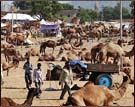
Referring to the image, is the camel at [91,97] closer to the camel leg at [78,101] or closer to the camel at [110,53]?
the camel leg at [78,101]

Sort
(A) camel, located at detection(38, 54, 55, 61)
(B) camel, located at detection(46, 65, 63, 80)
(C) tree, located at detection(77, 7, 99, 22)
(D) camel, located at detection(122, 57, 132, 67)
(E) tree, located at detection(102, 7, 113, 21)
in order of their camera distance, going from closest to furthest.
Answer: (B) camel, located at detection(46, 65, 63, 80)
(D) camel, located at detection(122, 57, 132, 67)
(A) camel, located at detection(38, 54, 55, 61)
(C) tree, located at detection(77, 7, 99, 22)
(E) tree, located at detection(102, 7, 113, 21)

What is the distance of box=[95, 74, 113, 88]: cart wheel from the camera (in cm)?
1603

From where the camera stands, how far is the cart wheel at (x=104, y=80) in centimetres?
1603

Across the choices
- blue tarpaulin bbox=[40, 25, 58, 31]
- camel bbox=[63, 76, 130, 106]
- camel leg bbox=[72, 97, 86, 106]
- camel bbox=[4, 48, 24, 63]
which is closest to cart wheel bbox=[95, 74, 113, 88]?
camel bbox=[63, 76, 130, 106]

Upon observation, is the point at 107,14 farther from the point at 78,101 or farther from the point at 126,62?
the point at 78,101

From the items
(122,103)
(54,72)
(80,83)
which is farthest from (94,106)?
(54,72)

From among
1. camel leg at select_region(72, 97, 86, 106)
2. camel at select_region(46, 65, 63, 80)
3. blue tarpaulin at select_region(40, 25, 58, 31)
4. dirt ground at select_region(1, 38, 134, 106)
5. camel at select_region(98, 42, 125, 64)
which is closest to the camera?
camel leg at select_region(72, 97, 86, 106)

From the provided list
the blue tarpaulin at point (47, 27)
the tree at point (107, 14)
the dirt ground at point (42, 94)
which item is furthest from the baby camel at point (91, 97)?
the tree at point (107, 14)

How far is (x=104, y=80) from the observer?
16062 mm

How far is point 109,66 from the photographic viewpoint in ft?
52.8

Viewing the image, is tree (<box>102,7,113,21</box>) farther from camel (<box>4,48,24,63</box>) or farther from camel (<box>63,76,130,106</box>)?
camel (<box>63,76,130,106</box>)

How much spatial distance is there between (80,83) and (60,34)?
37908 mm

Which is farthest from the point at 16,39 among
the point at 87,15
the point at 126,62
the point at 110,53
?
the point at 87,15

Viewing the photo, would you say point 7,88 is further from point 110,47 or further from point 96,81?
point 110,47
